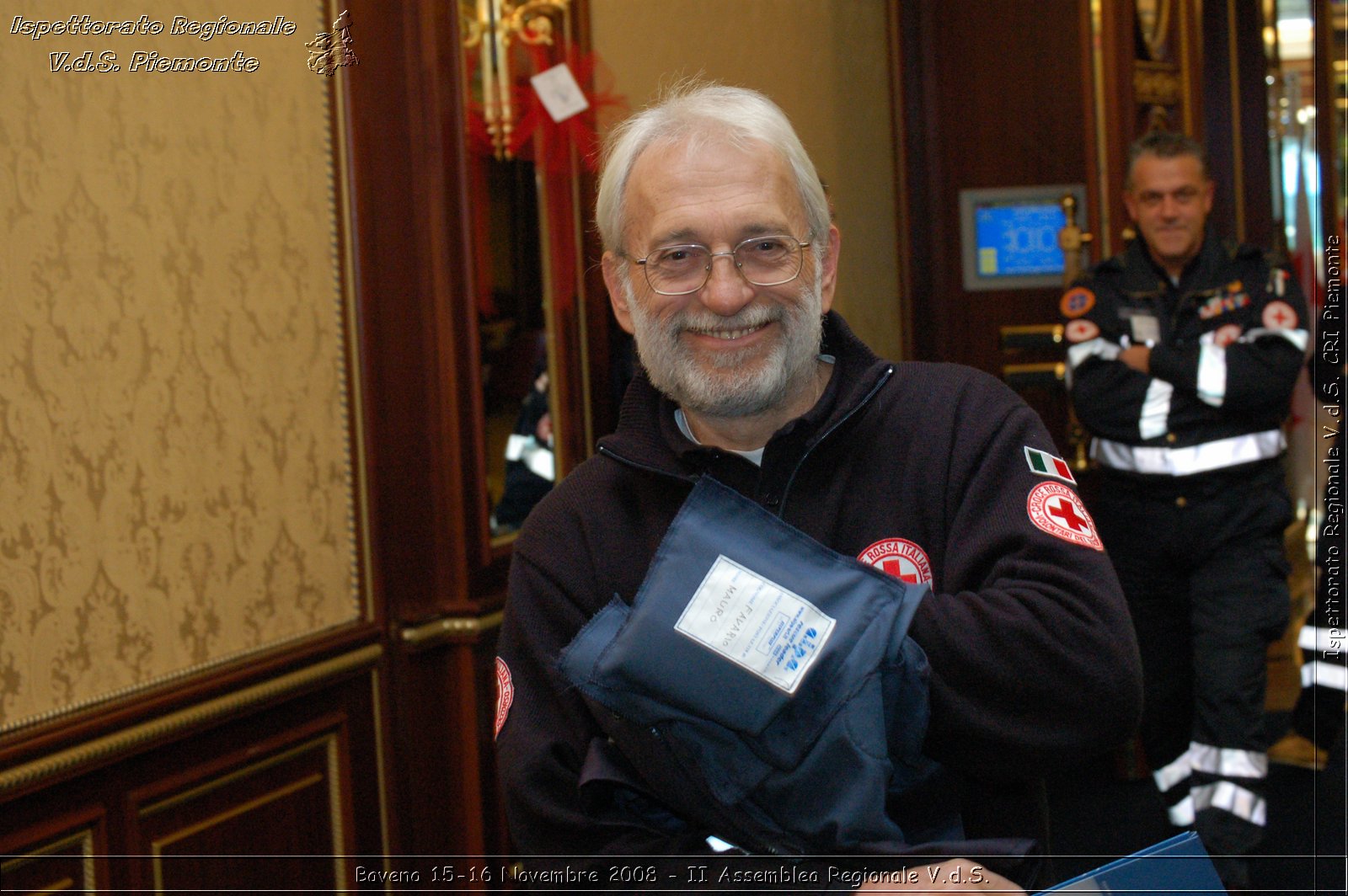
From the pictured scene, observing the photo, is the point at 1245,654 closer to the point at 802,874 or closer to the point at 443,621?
the point at 443,621

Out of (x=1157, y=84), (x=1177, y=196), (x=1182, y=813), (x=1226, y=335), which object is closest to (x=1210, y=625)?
(x=1182, y=813)

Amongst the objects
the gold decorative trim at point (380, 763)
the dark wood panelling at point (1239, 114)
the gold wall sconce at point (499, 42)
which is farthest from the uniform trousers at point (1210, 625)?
the dark wood panelling at point (1239, 114)

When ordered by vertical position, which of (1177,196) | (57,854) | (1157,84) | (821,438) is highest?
(1157,84)

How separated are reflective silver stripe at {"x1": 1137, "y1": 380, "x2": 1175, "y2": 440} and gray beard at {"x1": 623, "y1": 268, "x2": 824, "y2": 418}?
6.55 feet

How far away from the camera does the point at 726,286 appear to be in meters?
1.40

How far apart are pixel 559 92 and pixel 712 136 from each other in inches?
65.6

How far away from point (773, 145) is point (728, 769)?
2.20 feet

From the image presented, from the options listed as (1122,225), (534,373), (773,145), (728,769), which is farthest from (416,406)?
(1122,225)

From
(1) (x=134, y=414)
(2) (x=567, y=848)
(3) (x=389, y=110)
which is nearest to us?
(2) (x=567, y=848)

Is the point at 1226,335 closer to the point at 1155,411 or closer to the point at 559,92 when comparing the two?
the point at 1155,411

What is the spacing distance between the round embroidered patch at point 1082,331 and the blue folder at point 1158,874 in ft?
8.14

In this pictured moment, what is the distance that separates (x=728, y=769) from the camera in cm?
116

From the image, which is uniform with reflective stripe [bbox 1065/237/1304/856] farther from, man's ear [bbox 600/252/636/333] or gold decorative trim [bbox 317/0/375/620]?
man's ear [bbox 600/252/636/333]

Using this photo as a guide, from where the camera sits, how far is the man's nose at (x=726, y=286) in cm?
140
